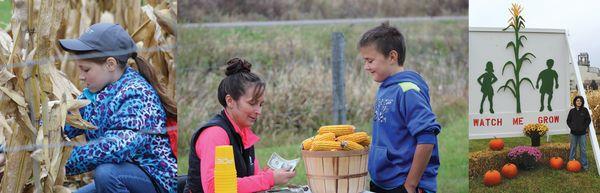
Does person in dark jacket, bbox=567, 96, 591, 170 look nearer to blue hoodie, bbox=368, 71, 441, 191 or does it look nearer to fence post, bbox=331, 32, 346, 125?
blue hoodie, bbox=368, 71, 441, 191

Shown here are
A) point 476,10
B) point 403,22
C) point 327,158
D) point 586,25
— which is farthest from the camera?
point 586,25

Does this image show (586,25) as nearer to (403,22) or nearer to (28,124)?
(403,22)

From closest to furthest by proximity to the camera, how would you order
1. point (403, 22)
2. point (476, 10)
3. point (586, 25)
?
point (403, 22) < point (476, 10) < point (586, 25)

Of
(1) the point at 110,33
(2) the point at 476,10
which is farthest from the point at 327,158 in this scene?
(2) the point at 476,10

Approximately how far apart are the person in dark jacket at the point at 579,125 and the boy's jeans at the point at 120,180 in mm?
2277

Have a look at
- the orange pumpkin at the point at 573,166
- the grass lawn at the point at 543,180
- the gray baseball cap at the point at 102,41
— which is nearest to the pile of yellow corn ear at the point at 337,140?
the gray baseball cap at the point at 102,41

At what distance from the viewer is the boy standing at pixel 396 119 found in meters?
3.47

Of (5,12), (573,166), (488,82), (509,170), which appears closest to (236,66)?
(5,12)

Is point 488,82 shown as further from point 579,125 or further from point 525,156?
point 579,125

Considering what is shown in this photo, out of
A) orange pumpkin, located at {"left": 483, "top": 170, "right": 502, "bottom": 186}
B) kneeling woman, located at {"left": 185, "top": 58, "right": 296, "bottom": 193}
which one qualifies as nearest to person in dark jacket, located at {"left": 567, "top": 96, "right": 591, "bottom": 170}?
orange pumpkin, located at {"left": 483, "top": 170, "right": 502, "bottom": 186}

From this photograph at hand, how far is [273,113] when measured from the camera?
3.46 m

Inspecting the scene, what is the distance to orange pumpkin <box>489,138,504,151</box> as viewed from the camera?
429 centimetres

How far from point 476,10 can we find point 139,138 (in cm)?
173

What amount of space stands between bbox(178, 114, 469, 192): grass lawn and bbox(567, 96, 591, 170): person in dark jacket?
90 cm
